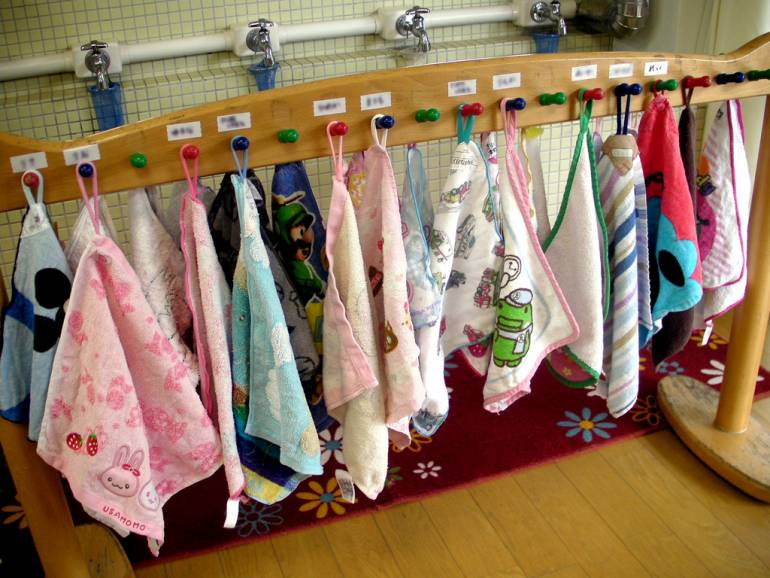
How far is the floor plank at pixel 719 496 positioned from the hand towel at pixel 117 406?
1.08 m

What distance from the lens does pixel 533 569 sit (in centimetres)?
155

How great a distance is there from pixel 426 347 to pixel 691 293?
0.44 metres

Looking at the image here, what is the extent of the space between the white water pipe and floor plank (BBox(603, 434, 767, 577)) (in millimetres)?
1104

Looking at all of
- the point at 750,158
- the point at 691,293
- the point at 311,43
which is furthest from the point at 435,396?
the point at 750,158

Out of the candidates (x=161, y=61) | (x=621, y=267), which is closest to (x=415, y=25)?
(x=161, y=61)

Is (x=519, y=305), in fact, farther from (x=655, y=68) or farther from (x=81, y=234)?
(x=81, y=234)

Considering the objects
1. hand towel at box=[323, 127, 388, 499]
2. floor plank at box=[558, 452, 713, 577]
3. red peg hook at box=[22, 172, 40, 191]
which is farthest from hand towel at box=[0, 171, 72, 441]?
floor plank at box=[558, 452, 713, 577]

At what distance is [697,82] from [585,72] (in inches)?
7.5

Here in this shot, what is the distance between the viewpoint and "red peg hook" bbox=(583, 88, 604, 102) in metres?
1.18

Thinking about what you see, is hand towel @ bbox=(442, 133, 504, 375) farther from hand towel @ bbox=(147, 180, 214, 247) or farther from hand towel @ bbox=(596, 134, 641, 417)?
hand towel @ bbox=(147, 180, 214, 247)

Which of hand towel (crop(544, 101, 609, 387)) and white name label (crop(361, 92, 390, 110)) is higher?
white name label (crop(361, 92, 390, 110))

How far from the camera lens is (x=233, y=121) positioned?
40.8 inches

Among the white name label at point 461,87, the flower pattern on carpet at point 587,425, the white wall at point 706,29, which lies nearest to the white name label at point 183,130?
the white name label at point 461,87

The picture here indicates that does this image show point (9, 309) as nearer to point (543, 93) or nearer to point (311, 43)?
point (543, 93)
